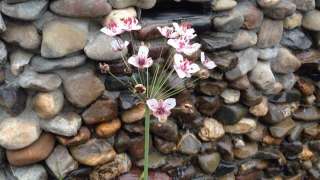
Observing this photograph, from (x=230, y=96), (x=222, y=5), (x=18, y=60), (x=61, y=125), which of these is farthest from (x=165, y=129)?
(x=18, y=60)

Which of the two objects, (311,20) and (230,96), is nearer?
(230,96)

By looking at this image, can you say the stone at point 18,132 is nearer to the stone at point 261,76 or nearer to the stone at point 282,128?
the stone at point 261,76

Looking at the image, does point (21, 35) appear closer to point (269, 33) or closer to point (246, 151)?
point (269, 33)

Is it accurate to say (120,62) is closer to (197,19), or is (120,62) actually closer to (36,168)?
(197,19)

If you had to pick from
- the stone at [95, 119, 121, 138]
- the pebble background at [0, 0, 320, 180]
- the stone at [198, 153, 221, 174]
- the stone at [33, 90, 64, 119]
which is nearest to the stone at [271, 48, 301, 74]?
the pebble background at [0, 0, 320, 180]

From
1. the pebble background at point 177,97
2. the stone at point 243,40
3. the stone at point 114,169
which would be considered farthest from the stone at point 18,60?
the stone at point 243,40

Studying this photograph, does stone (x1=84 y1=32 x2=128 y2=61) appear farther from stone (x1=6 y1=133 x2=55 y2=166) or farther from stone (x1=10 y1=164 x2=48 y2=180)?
stone (x1=10 y1=164 x2=48 y2=180)

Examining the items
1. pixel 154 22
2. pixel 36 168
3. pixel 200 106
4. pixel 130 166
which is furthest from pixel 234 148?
pixel 36 168
